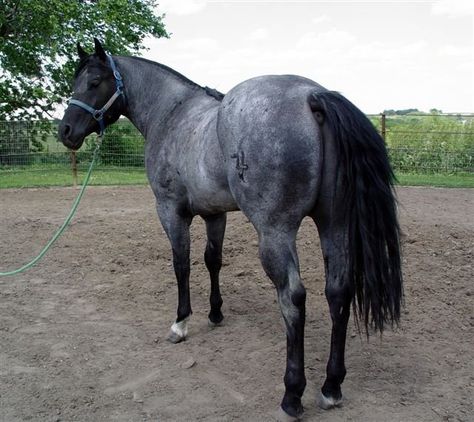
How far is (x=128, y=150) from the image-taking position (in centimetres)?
1400

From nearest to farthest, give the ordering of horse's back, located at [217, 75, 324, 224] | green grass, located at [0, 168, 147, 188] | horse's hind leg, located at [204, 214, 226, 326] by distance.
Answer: horse's back, located at [217, 75, 324, 224], horse's hind leg, located at [204, 214, 226, 326], green grass, located at [0, 168, 147, 188]

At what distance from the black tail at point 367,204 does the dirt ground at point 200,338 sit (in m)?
0.68

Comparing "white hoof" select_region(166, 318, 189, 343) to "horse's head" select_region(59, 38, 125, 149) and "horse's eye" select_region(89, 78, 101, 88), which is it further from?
"horse's eye" select_region(89, 78, 101, 88)

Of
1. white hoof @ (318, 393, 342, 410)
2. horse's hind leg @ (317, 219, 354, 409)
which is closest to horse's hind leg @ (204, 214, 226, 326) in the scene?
horse's hind leg @ (317, 219, 354, 409)

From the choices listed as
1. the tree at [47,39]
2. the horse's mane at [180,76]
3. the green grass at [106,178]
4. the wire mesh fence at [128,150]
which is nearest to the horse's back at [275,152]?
the horse's mane at [180,76]

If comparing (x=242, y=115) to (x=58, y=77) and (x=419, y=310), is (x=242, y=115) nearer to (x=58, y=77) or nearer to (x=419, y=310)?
(x=419, y=310)

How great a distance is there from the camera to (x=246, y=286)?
490 centimetres

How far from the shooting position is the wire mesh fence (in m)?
12.8

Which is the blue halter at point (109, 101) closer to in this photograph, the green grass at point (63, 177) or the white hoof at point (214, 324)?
the white hoof at point (214, 324)

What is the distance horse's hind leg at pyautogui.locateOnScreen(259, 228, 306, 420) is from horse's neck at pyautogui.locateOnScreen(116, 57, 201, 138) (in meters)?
1.71

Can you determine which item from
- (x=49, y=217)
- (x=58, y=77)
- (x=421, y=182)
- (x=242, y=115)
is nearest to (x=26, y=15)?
(x=58, y=77)

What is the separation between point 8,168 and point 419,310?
12.0 metres

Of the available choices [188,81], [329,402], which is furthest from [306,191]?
[188,81]

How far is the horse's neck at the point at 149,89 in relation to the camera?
12.8 ft
